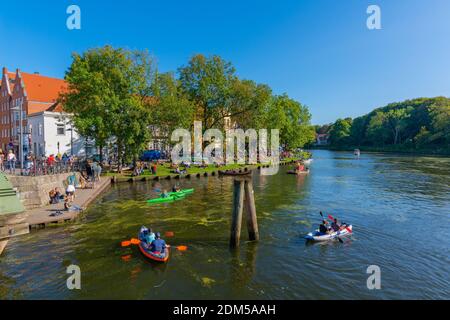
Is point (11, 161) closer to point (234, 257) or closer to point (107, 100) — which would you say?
point (107, 100)

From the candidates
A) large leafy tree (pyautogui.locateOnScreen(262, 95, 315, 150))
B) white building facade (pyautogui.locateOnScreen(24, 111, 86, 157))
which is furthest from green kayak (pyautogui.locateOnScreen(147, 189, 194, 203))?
large leafy tree (pyautogui.locateOnScreen(262, 95, 315, 150))

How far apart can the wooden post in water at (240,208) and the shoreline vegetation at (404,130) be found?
121m

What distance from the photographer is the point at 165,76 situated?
49.2 metres

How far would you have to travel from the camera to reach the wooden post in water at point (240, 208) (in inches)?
639

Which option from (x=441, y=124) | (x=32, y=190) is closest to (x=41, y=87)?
(x=32, y=190)

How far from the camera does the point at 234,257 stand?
15.8 m

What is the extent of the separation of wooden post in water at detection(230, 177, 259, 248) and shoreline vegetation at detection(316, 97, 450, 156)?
121m

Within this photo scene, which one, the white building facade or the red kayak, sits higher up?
the white building facade

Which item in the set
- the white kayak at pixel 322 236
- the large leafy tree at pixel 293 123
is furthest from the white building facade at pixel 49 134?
the large leafy tree at pixel 293 123

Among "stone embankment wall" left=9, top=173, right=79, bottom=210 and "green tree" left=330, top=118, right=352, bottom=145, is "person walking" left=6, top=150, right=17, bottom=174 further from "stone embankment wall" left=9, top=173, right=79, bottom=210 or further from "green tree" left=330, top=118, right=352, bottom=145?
"green tree" left=330, top=118, right=352, bottom=145

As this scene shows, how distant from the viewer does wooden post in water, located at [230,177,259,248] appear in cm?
1622

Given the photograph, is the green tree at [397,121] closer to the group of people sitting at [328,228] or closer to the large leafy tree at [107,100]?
the large leafy tree at [107,100]

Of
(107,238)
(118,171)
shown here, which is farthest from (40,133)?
(107,238)

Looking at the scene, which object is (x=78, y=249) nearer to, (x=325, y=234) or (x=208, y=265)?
(x=208, y=265)
